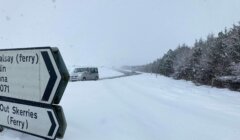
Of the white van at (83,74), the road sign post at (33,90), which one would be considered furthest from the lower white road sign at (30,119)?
the white van at (83,74)

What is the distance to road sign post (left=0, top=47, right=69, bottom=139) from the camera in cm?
421

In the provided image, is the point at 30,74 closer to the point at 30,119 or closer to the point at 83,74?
the point at 30,119

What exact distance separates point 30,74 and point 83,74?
34.9 m

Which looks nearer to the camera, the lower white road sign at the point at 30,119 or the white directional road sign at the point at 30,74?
the white directional road sign at the point at 30,74

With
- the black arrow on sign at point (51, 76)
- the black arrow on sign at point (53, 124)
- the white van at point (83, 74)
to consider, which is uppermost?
the black arrow on sign at point (51, 76)

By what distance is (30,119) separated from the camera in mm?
4648

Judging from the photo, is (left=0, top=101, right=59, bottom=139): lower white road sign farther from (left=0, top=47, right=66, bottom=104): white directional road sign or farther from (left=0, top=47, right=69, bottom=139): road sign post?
(left=0, top=47, right=66, bottom=104): white directional road sign

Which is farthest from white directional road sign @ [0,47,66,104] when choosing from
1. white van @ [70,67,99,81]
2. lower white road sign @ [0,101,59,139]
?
white van @ [70,67,99,81]

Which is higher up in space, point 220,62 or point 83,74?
point 220,62

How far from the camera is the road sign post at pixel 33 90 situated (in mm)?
4215

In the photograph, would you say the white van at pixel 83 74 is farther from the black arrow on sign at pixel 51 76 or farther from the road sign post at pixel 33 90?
the black arrow on sign at pixel 51 76

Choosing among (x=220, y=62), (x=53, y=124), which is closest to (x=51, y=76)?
(x=53, y=124)

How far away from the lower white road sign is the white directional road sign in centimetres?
13

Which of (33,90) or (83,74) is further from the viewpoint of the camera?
(83,74)
